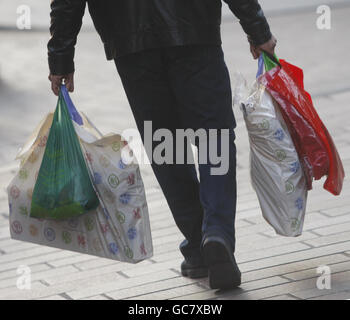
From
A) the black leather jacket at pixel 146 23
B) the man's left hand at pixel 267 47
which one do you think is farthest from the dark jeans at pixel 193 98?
the man's left hand at pixel 267 47

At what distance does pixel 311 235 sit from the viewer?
13.4 ft

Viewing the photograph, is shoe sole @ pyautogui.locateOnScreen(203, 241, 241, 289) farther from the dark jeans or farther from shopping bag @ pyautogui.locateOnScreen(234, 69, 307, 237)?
shopping bag @ pyautogui.locateOnScreen(234, 69, 307, 237)

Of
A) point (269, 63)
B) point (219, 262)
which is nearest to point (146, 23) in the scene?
point (269, 63)

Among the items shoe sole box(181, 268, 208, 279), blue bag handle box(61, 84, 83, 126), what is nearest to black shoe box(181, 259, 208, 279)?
shoe sole box(181, 268, 208, 279)

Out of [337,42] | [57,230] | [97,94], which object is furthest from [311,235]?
[337,42]

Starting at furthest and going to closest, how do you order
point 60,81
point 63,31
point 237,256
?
point 237,256 → point 60,81 → point 63,31

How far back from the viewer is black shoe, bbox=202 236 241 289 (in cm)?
337

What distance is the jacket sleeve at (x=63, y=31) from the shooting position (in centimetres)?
346

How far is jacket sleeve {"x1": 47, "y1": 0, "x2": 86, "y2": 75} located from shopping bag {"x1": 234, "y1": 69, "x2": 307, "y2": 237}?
0.71 meters

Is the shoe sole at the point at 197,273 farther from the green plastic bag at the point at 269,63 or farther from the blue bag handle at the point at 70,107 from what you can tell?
the green plastic bag at the point at 269,63

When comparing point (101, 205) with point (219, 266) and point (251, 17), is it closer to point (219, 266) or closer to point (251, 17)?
point (219, 266)

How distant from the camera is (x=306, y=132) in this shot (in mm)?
3592

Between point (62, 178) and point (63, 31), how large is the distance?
1.86 ft

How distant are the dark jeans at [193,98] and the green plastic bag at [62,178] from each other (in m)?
0.28
